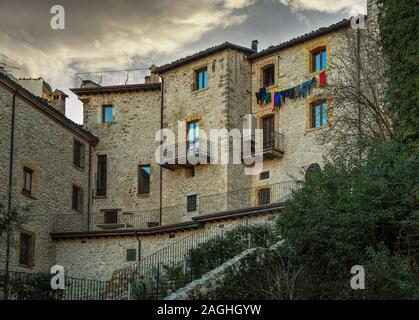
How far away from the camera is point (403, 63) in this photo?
28.3 m

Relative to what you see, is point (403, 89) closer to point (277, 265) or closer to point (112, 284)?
point (277, 265)

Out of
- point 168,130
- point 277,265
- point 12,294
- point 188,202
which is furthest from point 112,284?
point 168,130

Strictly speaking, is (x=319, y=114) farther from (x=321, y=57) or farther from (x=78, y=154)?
(x=78, y=154)

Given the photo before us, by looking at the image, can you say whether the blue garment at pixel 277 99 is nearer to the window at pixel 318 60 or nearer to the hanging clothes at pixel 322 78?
the window at pixel 318 60

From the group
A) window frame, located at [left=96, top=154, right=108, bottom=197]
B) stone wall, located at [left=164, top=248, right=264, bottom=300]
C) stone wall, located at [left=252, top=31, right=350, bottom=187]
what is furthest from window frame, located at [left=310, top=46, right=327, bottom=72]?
stone wall, located at [left=164, top=248, right=264, bottom=300]

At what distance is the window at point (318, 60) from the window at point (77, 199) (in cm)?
1361

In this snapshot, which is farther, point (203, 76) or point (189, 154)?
point (203, 76)

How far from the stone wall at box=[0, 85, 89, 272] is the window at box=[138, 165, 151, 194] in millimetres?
3630

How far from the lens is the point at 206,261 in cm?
2589

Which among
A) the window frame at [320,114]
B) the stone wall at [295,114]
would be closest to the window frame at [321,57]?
the stone wall at [295,114]

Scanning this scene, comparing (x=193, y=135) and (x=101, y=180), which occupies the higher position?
(x=193, y=135)

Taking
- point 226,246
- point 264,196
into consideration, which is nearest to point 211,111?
point 264,196

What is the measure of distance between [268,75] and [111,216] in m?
11.4

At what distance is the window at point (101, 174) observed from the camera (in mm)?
43112
